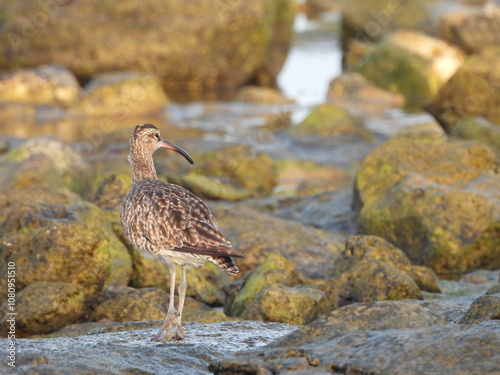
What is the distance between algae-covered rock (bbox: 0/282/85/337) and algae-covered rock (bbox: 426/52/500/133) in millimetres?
13662

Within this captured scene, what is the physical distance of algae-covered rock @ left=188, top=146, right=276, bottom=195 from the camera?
58.1ft

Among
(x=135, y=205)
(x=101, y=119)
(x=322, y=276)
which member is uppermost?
(x=135, y=205)

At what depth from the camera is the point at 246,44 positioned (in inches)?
1245

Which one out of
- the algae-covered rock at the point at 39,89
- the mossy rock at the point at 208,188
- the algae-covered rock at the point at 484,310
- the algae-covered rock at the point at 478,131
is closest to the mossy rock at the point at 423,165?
the mossy rock at the point at 208,188

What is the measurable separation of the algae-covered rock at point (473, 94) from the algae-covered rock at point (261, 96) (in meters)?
8.31

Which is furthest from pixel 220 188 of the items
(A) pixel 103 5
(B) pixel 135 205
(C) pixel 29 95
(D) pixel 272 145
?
(A) pixel 103 5

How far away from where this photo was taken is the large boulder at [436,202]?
12.3 m

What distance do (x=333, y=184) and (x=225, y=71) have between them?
47.5 ft

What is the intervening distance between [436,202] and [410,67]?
18.9 meters

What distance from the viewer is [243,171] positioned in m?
18.0

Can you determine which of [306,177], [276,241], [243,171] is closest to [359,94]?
[306,177]

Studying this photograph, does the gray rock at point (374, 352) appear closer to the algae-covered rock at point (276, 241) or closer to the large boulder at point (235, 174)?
the algae-covered rock at point (276, 241)

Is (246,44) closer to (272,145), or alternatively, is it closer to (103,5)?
(103,5)

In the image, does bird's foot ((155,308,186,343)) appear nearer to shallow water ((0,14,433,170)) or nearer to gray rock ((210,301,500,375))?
→ gray rock ((210,301,500,375))
